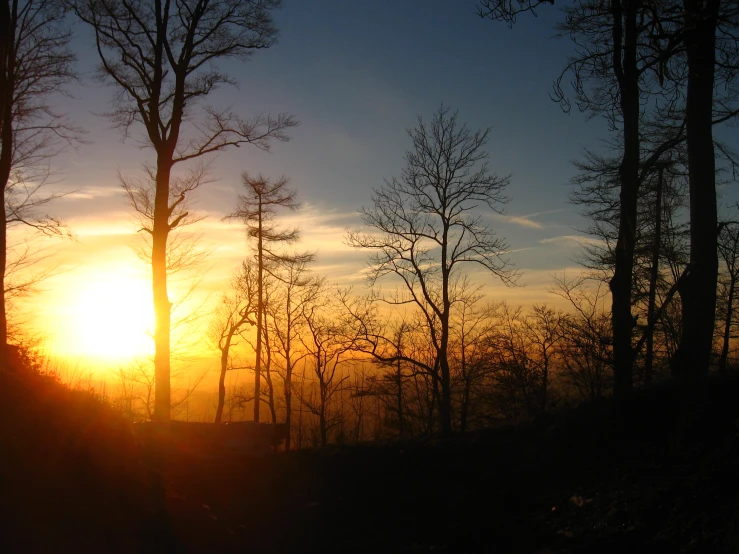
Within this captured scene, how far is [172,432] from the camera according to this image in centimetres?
1344

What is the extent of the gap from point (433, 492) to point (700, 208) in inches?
226

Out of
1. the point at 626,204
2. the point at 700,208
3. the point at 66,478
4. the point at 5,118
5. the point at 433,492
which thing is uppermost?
the point at 5,118

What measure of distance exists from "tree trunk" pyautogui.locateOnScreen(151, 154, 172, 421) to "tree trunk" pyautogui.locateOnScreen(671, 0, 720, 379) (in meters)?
12.4

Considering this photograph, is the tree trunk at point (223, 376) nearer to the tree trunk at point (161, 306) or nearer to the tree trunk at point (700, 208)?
the tree trunk at point (161, 306)

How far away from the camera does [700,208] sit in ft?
27.8

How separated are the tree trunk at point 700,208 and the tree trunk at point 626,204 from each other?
1.72 metres

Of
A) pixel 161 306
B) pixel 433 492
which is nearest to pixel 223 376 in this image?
pixel 161 306

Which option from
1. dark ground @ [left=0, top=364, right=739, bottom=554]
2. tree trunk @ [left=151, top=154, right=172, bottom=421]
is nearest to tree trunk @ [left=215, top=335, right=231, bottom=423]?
tree trunk @ [left=151, top=154, right=172, bottom=421]

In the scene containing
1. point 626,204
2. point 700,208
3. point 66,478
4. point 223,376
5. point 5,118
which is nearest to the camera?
point 66,478

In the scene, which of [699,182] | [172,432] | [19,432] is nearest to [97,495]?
[19,432]

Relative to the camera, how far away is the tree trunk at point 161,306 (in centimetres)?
1603

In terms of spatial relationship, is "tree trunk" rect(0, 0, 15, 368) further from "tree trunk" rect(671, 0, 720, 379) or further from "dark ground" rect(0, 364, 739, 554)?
"tree trunk" rect(671, 0, 720, 379)

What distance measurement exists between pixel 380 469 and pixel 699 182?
23.1 ft

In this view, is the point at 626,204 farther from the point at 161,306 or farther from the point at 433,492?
the point at 161,306
